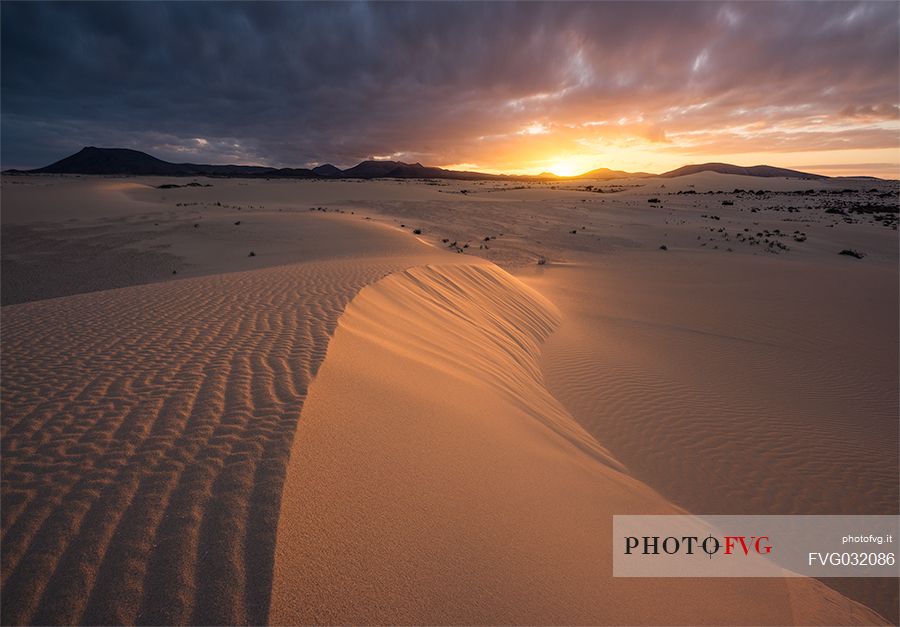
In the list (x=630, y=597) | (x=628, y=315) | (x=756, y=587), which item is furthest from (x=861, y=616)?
(x=628, y=315)

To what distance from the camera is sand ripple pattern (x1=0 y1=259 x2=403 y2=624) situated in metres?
1.91

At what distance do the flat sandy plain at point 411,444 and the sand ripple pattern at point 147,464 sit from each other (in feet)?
0.05

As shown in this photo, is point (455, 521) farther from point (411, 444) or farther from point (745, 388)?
point (745, 388)

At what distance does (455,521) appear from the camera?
2.58 metres

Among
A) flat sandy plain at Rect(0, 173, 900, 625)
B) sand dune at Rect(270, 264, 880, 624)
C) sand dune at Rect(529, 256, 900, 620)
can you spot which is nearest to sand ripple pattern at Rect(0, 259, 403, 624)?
flat sandy plain at Rect(0, 173, 900, 625)

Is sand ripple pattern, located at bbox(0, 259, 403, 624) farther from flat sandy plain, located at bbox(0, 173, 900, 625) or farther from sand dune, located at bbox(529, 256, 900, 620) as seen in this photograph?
sand dune, located at bbox(529, 256, 900, 620)

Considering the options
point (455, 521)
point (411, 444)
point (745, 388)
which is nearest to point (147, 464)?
point (411, 444)

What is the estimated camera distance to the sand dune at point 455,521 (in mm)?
2096

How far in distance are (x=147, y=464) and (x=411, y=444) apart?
68.7 inches

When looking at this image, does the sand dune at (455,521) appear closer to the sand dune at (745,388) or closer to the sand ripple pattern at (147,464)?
the sand ripple pattern at (147,464)

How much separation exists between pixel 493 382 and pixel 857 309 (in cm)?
1204

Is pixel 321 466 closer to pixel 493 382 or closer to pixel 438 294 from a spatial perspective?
pixel 493 382

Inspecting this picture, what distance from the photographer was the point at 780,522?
4.14m

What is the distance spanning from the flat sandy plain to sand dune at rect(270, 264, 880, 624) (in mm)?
17
